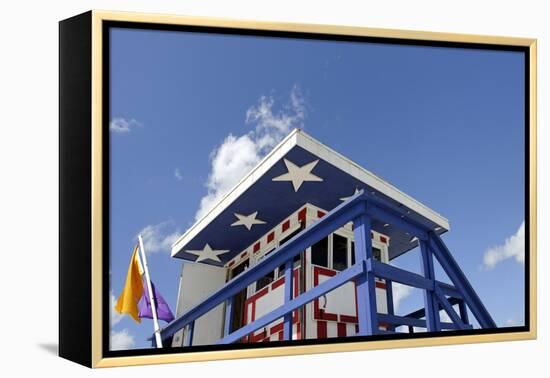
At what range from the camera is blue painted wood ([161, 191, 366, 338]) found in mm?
7027

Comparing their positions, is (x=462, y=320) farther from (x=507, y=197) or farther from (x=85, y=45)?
(x=85, y=45)

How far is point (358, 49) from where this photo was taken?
7.23m

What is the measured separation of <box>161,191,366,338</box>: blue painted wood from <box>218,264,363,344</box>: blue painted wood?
0.80 feet

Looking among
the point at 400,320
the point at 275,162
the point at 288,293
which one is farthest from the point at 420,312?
the point at 275,162

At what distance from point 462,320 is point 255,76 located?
235 centimetres

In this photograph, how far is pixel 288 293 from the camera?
713cm

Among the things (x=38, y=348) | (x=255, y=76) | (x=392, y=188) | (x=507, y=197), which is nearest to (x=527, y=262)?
(x=507, y=197)

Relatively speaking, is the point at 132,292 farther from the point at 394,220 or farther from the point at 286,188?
the point at 394,220

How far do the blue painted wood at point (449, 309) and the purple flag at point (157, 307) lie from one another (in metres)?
1.92

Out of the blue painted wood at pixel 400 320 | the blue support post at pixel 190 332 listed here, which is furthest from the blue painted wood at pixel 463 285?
the blue support post at pixel 190 332

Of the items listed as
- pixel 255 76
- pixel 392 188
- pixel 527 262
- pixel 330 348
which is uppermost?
pixel 255 76

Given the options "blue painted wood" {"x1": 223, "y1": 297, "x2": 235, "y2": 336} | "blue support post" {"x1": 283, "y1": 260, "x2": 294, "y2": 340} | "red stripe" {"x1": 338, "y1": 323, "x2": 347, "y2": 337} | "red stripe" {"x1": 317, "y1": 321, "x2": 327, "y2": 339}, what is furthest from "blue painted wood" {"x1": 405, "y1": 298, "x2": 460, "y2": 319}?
"blue painted wood" {"x1": 223, "y1": 297, "x2": 235, "y2": 336}

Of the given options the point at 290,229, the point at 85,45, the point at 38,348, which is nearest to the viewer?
the point at 85,45

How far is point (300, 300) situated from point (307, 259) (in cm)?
59
